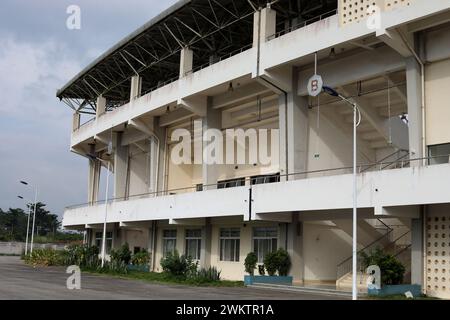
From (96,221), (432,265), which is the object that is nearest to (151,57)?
(96,221)

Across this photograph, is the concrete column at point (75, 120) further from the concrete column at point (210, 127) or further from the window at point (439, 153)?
the window at point (439, 153)

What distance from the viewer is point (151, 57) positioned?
3969 centimetres

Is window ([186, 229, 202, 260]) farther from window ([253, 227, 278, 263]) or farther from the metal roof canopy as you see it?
the metal roof canopy

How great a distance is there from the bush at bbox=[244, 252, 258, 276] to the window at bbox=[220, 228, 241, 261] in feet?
10.5

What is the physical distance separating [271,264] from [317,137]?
22.1ft

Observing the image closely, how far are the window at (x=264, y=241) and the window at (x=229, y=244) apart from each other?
167cm

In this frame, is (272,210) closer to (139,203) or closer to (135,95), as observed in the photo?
(139,203)

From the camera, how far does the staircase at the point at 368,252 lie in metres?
24.5

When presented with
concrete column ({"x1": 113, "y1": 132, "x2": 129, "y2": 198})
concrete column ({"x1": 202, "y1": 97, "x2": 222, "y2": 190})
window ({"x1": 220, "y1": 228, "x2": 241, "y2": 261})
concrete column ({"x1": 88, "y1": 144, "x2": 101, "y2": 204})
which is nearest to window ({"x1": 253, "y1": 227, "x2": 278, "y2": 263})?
window ({"x1": 220, "y1": 228, "x2": 241, "y2": 261})

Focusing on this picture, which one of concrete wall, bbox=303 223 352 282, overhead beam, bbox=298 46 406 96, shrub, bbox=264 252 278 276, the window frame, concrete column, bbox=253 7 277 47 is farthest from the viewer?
the window frame

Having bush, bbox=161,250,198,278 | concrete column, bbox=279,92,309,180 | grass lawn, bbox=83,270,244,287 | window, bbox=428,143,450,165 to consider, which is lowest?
grass lawn, bbox=83,270,244,287

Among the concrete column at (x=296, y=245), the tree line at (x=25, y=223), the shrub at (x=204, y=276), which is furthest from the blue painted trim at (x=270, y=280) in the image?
the tree line at (x=25, y=223)

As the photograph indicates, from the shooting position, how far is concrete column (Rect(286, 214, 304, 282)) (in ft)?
90.2

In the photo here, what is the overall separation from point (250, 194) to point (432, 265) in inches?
362
